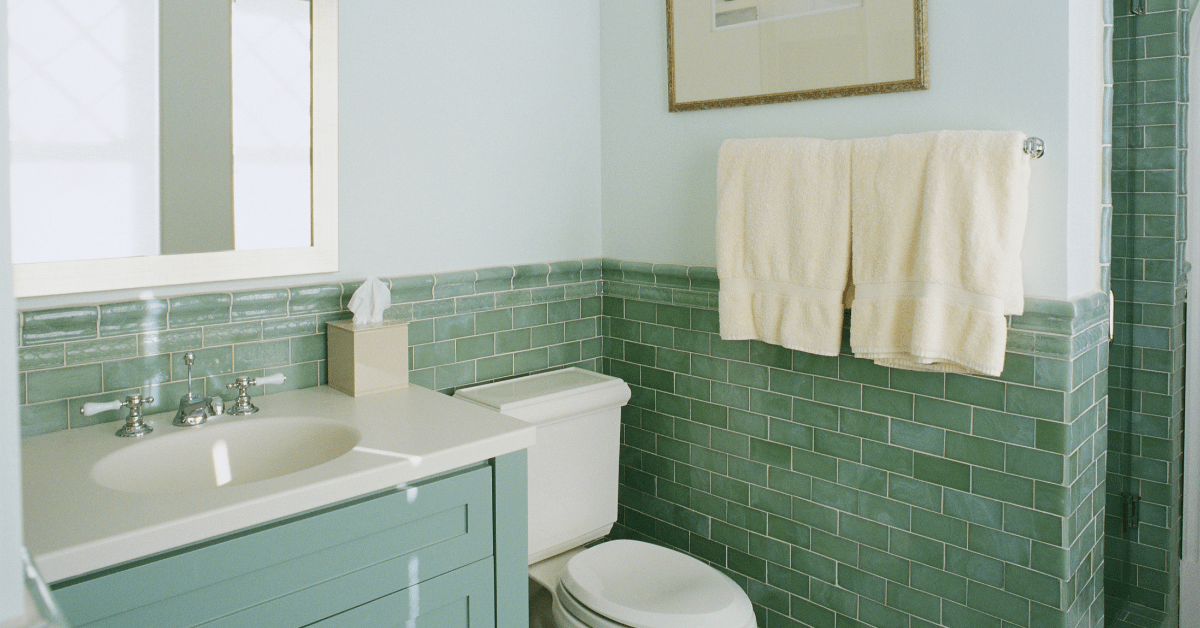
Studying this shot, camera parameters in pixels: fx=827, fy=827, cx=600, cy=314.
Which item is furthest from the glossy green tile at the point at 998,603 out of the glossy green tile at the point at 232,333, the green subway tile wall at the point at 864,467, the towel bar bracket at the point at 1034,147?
the glossy green tile at the point at 232,333

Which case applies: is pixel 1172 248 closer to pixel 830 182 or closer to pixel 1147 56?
pixel 1147 56

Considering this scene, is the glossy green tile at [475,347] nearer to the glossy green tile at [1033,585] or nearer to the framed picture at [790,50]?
the framed picture at [790,50]

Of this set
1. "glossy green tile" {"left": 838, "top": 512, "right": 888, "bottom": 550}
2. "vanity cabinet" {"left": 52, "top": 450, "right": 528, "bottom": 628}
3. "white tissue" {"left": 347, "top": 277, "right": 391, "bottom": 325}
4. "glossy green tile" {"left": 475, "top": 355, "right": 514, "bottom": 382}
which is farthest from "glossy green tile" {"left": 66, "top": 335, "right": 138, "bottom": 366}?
"glossy green tile" {"left": 838, "top": 512, "right": 888, "bottom": 550}

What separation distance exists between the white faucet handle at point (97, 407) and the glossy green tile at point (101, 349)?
90mm

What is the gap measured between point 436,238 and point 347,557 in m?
0.97

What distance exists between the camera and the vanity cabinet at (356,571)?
119 cm

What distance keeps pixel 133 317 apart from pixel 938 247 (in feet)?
5.38

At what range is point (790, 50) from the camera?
6.63 ft

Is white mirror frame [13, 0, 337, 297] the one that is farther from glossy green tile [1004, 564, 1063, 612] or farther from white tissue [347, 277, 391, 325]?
glossy green tile [1004, 564, 1063, 612]

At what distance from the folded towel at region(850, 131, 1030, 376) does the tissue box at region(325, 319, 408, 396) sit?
41.3 inches

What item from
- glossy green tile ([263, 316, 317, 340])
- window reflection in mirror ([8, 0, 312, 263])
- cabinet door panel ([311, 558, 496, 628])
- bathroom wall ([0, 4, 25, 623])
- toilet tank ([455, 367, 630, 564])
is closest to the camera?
bathroom wall ([0, 4, 25, 623])

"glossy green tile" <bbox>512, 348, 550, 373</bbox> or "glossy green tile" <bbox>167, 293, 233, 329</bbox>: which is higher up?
"glossy green tile" <bbox>167, 293, 233, 329</bbox>

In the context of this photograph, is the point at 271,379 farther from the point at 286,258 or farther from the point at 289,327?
the point at 286,258

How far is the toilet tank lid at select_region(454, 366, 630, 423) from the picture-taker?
2.05 m
